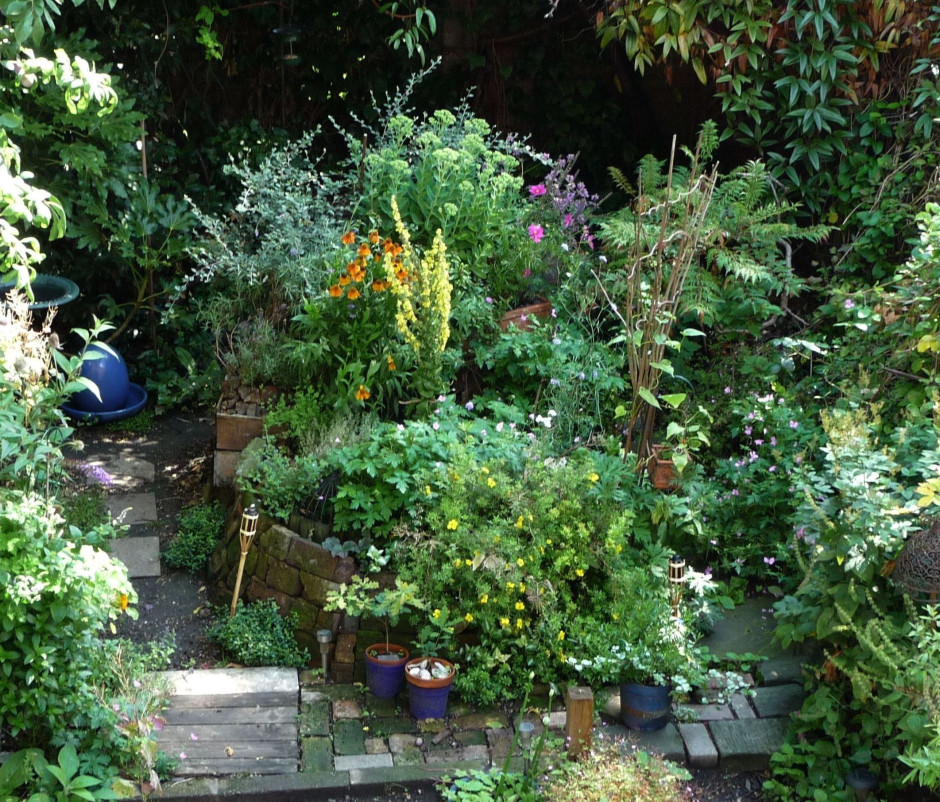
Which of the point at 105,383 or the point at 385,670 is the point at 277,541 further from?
the point at 105,383

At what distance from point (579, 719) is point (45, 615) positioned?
1795 millimetres

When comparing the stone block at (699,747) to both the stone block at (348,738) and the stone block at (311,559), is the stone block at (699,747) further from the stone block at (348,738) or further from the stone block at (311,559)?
the stone block at (311,559)

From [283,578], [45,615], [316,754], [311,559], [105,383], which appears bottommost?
[316,754]

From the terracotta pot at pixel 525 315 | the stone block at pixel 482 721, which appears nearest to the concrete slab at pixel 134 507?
the terracotta pot at pixel 525 315

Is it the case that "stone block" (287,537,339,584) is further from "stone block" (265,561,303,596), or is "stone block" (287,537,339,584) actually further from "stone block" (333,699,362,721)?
"stone block" (333,699,362,721)

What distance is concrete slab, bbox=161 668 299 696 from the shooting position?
411cm

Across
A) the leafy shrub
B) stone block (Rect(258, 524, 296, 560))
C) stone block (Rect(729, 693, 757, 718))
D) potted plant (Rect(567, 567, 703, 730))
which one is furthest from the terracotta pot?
stone block (Rect(729, 693, 757, 718))

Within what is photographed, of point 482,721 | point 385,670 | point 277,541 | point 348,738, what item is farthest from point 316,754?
point 277,541

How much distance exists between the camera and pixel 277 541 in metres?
4.50

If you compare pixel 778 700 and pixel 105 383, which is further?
pixel 105 383

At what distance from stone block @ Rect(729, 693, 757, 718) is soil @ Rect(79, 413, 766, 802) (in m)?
0.25

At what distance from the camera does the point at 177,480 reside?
5840 millimetres

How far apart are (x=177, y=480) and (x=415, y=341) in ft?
6.11

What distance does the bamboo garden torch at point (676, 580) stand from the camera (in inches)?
163
